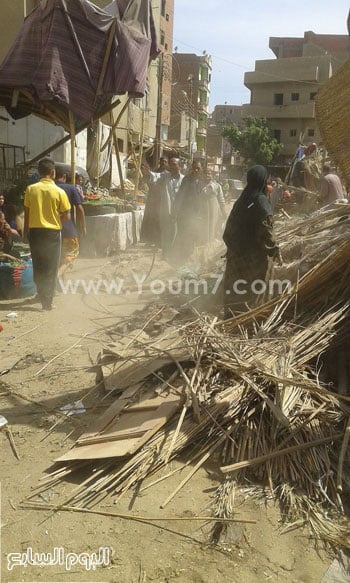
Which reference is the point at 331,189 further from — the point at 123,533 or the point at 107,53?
the point at 123,533

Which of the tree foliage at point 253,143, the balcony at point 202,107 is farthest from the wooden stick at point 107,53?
the balcony at point 202,107

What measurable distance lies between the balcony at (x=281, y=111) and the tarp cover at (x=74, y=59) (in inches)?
1614

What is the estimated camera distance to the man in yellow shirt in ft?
20.3

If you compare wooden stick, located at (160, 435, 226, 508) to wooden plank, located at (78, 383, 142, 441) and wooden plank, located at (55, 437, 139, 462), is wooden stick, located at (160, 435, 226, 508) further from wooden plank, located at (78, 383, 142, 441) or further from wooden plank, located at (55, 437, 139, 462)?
wooden plank, located at (78, 383, 142, 441)

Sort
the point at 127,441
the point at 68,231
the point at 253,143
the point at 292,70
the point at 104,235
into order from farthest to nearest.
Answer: the point at 292,70 < the point at 253,143 < the point at 104,235 < the point at 68,231 < the point at 127,441

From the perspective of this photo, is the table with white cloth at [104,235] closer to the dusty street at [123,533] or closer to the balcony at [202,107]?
the dusty street at [123,533]

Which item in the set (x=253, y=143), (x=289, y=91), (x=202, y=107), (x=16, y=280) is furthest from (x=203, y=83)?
(x=16, y=280)

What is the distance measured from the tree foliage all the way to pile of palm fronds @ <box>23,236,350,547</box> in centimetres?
4016

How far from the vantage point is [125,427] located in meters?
3.31

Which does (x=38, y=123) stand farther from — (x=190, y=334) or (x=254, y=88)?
(x=254, y=88)

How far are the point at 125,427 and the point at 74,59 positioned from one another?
6687mm

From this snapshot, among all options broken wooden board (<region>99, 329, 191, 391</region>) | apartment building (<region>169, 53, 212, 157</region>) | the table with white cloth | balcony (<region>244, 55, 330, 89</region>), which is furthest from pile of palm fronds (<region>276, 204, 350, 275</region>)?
balcony (<region>244, 55, 330, 89</region>)

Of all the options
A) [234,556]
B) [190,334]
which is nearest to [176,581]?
[234,556]

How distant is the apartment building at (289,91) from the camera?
4544 centimetres
